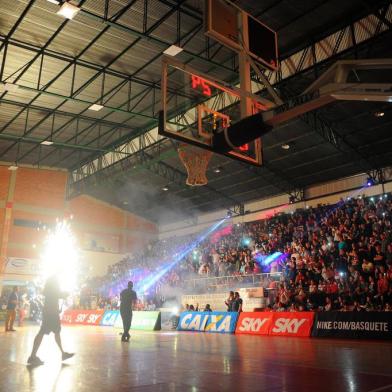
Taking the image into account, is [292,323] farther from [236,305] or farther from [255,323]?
[236,305]

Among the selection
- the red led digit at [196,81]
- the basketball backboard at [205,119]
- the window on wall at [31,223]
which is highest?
the window on wall at [31,223]

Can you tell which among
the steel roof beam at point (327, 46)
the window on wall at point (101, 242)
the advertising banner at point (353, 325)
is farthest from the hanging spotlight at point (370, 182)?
the window on wall at point (101, 242)

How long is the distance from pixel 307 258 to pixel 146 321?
845cm

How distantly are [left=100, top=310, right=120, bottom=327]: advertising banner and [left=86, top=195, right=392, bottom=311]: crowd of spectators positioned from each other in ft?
12.4

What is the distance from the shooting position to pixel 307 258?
60.8 ft

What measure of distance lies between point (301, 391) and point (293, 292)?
40.4ft

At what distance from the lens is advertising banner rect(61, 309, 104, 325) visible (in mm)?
23589

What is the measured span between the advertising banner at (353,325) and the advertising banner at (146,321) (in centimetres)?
834

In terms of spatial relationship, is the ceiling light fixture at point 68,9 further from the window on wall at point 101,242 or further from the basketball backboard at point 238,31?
the window on wall at point 101,242

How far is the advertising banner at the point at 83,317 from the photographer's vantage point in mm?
23589

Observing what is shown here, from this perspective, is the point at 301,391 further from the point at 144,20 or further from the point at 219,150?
the point at 144,20

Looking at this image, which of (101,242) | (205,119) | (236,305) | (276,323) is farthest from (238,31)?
(101,242)

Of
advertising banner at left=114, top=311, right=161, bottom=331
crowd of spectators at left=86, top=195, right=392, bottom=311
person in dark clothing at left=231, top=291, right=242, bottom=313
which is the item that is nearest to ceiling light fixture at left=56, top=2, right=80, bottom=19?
crowd of spectators at left=86, top=195, right=392, bottom=311

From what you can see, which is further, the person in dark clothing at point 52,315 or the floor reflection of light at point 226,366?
the person in dark clothing at point 52,315
